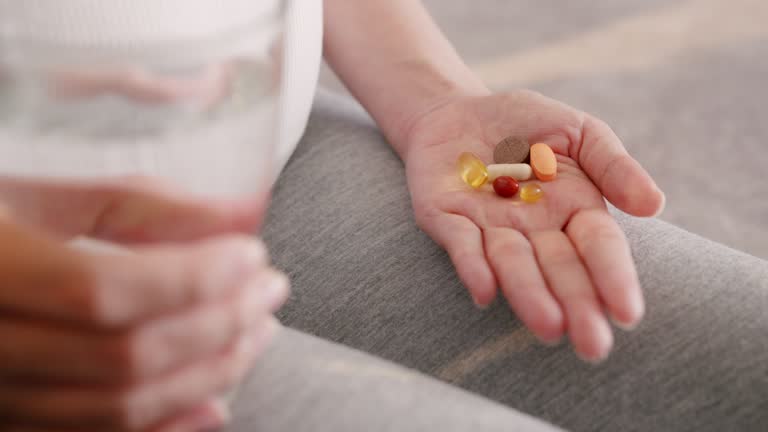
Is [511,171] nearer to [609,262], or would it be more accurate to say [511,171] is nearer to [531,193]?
[531,193]

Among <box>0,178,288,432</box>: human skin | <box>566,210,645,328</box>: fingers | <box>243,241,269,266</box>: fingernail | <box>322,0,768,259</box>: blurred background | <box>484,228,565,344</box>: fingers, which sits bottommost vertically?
<box>322,0,768,259</box>: blurred background

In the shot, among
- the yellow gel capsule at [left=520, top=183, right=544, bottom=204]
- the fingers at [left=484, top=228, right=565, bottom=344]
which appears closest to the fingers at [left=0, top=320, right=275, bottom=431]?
the fingers at [left=484, top=228, right=565, bottom=344]

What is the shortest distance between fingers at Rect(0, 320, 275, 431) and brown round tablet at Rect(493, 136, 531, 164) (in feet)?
1.52

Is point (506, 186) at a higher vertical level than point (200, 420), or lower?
lower

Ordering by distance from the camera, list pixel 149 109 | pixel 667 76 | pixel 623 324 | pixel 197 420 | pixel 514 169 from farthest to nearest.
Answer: pixel 667 76, pixel 514 169, pixel 623 324, pixel 197 420, pixel 149 109

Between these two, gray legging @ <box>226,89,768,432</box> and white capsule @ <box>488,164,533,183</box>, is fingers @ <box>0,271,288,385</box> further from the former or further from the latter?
white capsule @ <box>488,164,533,183</box>

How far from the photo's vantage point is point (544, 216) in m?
0.79

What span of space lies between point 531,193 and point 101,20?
0.42 meters

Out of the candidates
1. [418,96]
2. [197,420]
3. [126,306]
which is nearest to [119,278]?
[126,306]

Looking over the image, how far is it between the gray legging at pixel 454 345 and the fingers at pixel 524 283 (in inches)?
2.2

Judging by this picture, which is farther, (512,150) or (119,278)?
(512,150)

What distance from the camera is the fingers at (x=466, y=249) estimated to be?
0.69 m

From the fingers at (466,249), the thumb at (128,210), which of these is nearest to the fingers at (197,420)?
the thumb at (128,210)

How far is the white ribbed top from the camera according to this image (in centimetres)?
67
